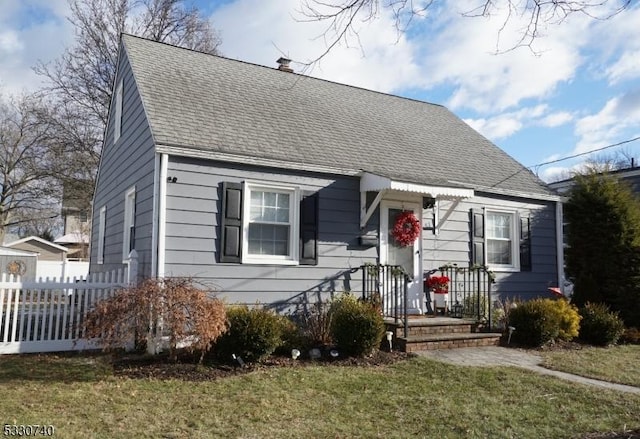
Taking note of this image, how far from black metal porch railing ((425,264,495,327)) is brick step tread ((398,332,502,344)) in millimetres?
758

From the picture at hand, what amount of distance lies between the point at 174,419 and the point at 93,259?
9.79 m

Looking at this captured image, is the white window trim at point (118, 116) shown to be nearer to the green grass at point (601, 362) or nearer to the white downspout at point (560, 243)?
the green grass at point (601, 362)

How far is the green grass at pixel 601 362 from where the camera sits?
6691 millimetres

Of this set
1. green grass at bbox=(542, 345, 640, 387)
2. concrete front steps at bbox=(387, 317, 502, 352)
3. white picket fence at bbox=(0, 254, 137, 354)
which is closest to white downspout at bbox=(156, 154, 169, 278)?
white picket fence at bbox=(0, 254, 137, 354)

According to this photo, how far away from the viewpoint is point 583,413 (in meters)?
4.95

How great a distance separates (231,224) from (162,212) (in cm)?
108

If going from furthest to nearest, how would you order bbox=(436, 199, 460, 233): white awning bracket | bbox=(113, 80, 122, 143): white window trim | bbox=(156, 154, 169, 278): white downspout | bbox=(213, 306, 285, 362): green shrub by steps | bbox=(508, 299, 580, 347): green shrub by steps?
bbox=(113, 80, 122, 143): white window trim < bbox=(436, 199, 460, 233): white awning bracket < bbox=(508, 299, 580, 347): green shrub by steps < bbox=(156, 154, 169, 278): white downspout < bbox=(213, 306, 285, 362): green shrub by steps

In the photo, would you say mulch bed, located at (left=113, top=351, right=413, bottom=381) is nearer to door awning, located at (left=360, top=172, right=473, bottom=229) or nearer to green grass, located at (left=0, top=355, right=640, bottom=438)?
green grass, located at (left=0, top=355, right=640, bottom=438)

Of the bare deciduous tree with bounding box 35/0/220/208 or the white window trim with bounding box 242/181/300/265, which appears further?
the bare deciduous tree with bounding box 35/0/220/208

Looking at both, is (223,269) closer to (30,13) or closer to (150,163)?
(150,163)

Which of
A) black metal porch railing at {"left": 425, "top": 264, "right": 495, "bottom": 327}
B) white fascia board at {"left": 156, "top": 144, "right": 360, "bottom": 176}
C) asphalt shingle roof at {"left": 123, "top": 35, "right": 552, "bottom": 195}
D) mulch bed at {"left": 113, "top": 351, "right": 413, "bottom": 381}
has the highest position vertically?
asphalt shingle roof at {"left": 123, "top": 35, "right": 552, "bottom": 195}

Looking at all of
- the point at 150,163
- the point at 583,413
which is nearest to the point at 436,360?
the point at 583,413

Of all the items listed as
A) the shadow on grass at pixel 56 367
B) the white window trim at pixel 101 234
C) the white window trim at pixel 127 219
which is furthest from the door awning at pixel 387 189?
the white window trim at pixel 101 234

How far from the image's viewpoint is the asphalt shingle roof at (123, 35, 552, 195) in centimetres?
873
